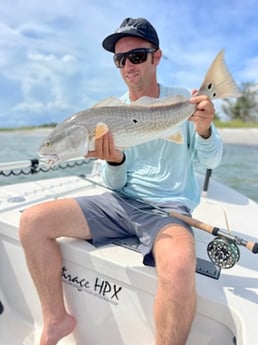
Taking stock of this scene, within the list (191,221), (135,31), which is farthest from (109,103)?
(191,221)

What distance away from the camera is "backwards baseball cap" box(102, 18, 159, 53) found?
1847 mm

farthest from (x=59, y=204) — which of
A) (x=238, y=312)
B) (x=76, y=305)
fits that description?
(x=238, y=312)

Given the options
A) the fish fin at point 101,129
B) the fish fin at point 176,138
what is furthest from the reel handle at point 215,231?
the fish fin at point 101,129

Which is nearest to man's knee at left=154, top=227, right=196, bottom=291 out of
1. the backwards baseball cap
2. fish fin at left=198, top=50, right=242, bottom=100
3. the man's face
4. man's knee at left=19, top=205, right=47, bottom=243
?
man's knee at left=19, top=205, right=47, bottom=243

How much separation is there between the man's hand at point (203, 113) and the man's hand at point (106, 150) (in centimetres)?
44

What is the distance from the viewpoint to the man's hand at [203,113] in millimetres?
1624

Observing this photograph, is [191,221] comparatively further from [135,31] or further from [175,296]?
[135,31]

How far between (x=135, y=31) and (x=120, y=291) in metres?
1.42

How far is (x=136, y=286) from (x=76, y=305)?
1.44 ft

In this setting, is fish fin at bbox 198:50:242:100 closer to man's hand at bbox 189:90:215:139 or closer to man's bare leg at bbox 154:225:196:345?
man's hand at bbox 189:90:215:139

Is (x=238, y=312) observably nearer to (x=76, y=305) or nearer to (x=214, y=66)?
(x=76, y=305)

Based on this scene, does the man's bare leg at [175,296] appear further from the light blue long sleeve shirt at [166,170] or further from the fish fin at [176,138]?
the fish fin at [176,138]

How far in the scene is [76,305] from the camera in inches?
69.2

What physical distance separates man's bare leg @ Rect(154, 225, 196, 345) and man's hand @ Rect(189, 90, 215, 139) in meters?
0.65
